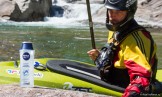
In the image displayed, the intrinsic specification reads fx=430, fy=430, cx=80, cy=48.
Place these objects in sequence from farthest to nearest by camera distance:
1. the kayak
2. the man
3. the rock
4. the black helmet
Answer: the rock
the kayak
the black helmet
the man

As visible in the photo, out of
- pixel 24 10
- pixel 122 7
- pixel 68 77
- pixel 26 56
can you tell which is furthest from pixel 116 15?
pixel 24 10

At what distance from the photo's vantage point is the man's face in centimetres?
308

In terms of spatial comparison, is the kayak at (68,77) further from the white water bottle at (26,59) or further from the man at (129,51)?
the white water bottle at (26,59)

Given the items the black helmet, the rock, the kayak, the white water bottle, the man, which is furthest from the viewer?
the rock

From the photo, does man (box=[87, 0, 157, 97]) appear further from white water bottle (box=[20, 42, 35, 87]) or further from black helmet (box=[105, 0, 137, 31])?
white water bottle (box=[20, 42, 35, 87])

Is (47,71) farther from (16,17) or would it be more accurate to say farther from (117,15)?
(16,17)

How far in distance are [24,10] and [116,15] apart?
26.8 metres

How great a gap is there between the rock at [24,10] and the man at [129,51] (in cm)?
2508

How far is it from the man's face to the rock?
2529cm

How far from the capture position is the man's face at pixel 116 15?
3078 mm

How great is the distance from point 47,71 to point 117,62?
4.43 ft

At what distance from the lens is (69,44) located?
49.5 feet

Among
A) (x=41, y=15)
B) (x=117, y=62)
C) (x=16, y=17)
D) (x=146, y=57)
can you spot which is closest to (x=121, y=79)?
(x=117, y=62)

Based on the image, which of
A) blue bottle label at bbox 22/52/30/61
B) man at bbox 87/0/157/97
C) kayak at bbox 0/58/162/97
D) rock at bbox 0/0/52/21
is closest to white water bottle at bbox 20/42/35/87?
blue bottle label at bbox 22/52/30/61
